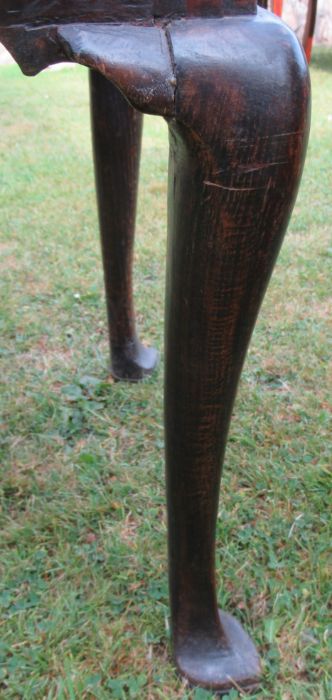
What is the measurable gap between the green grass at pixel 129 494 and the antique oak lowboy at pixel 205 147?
302mm

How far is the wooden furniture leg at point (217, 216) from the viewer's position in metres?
0.46

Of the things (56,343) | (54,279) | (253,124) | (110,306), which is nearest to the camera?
(253,124)

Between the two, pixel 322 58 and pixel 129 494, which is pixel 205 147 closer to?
pixel 129 494

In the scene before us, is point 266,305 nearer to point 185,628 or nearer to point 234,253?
point 185,628

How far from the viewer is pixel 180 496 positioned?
659mm

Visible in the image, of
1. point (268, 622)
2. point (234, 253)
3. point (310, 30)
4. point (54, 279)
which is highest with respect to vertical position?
point (234, 253)

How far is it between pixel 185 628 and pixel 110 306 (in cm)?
67

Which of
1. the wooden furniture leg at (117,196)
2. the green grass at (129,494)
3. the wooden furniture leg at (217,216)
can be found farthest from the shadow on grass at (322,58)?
the wooden furniture leg at (217,216)

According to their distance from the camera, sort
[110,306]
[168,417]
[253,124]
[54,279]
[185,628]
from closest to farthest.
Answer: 1. [253,124]
2. [168,417]
3. [185,628]
4. [110,306]
5. [54,279]

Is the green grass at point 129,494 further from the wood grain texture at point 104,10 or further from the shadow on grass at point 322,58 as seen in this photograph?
the shadow on grass at point 322,58

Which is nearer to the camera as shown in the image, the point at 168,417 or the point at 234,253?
the point at 234,253

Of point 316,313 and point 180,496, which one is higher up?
point 180,496

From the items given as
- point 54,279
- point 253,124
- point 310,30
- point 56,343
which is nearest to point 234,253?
point 253,124

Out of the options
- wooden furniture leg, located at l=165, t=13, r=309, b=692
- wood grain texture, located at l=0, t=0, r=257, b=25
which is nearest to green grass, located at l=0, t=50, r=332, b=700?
wooden furniture leg, located at l=165, t=13, r=309, b=692
